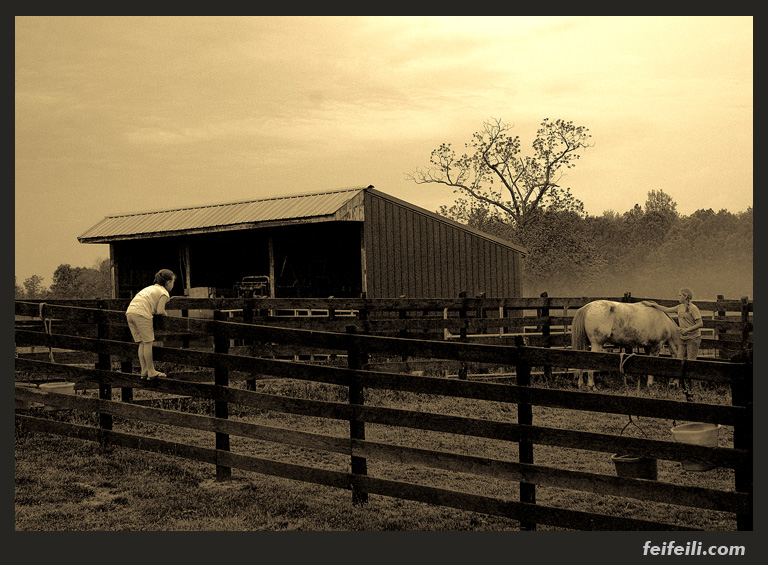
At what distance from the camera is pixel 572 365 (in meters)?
6.12

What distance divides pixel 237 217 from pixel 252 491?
61.9 ft

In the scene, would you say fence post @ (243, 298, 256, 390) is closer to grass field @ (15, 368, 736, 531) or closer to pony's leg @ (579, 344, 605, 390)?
grass field @ (15, 368, 736, 531)

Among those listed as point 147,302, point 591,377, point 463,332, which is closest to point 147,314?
→ point 147,302

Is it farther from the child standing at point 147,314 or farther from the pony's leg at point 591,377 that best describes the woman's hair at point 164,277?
the pony's leg at point 591,377

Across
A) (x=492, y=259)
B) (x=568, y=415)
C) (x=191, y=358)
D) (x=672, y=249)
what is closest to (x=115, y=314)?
(x=191, y=358)

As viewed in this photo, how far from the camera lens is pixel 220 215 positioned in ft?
89.6

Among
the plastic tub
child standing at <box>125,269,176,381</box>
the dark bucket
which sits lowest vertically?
the dark bucket

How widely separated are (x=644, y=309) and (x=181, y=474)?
35.5ft

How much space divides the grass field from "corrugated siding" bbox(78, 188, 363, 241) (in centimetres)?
1293

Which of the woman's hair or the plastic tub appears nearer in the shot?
Result: the plastic tub

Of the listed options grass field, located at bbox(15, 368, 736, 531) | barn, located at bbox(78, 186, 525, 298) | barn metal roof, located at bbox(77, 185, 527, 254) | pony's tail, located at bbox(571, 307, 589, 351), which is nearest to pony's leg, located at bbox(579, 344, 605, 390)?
pony's tail, located at bbox(571, 307, 589, 351)

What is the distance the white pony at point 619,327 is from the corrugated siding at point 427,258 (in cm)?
916

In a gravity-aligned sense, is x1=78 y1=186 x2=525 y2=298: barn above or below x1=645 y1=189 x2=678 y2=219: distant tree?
below

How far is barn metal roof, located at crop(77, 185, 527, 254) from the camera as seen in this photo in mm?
23109
